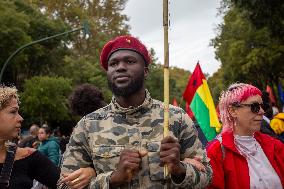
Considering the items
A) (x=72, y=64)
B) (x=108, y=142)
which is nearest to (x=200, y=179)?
(x=108, y=142)

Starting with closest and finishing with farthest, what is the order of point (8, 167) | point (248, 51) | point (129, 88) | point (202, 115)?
point (129, 88), point (8, 167), point (202, 115), point (248, 51)

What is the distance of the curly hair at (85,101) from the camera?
564 cm

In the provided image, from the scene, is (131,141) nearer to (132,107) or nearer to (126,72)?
(132,107)

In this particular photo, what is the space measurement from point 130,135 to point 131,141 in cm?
3

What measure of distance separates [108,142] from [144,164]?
0.24 m

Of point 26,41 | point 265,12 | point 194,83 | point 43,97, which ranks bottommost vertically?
point 194,83

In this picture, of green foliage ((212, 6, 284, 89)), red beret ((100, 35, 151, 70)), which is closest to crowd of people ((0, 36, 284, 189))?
red beret ((100, 35, 151, 70))

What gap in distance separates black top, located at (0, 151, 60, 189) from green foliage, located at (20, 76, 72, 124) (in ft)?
96.1

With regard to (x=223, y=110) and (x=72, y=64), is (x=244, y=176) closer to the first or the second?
(x=223, y=110)

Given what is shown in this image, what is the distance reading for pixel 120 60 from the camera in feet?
10.1

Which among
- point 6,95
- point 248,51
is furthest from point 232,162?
point 248,51

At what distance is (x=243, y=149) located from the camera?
14.1ft

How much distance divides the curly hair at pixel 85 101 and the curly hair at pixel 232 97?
1.56m

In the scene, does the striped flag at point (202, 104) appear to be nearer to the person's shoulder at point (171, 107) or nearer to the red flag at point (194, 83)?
the red flag at point (194, 83)
